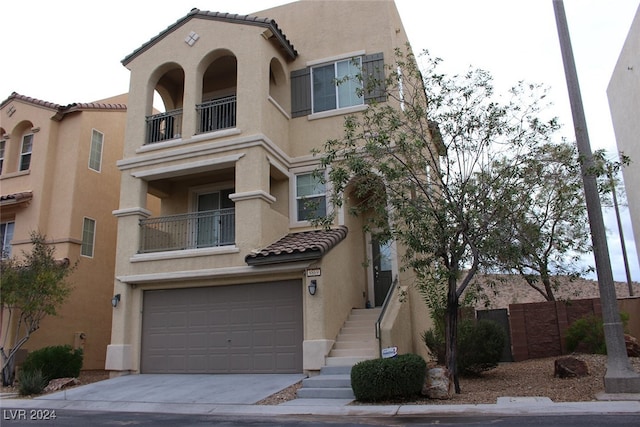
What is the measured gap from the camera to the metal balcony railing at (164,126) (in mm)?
16172

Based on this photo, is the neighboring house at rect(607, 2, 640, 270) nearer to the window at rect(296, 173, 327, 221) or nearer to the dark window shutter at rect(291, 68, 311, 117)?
the dark window shutter at rect(291, 68, 311, 117)

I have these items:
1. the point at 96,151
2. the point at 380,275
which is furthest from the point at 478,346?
the point at 96,151

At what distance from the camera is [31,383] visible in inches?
508

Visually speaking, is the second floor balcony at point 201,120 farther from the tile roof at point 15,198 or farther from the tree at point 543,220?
the tree at point 543,220

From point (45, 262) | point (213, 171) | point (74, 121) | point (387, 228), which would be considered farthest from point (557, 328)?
point (74, 121)

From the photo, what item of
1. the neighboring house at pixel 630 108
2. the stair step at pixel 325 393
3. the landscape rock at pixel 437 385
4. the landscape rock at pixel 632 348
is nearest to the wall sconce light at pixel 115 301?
the stair step at pixel 325 393

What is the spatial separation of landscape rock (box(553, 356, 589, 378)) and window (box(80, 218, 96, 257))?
1497 cm

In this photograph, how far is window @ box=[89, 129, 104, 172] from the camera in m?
19.4

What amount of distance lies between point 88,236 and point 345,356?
11.0 m

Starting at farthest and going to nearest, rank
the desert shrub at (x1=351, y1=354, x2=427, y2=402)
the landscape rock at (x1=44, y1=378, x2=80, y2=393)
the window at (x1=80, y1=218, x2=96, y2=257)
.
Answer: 1. the window at (x1=80, y1=218, x2=96, y2=257)
2. the landscape rock at (x1=44, y1=378, x2=80, y2=393)
3. the desert shrub at (x1=351, y1=354, x2=427, y2=402)

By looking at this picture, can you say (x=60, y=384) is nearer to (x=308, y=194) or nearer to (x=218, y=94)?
(x=308, y=194)

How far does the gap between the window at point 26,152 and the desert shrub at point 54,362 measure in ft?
27.0

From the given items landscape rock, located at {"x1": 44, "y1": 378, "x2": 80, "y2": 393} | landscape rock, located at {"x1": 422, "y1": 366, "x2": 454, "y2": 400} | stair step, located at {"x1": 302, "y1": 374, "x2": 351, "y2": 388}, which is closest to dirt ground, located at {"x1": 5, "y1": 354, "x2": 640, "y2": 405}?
landscape rock, located at {"x1": 422, "y1": 366, "x2": 454, "y2": 400}

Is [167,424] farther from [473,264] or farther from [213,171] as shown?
[213,171]
